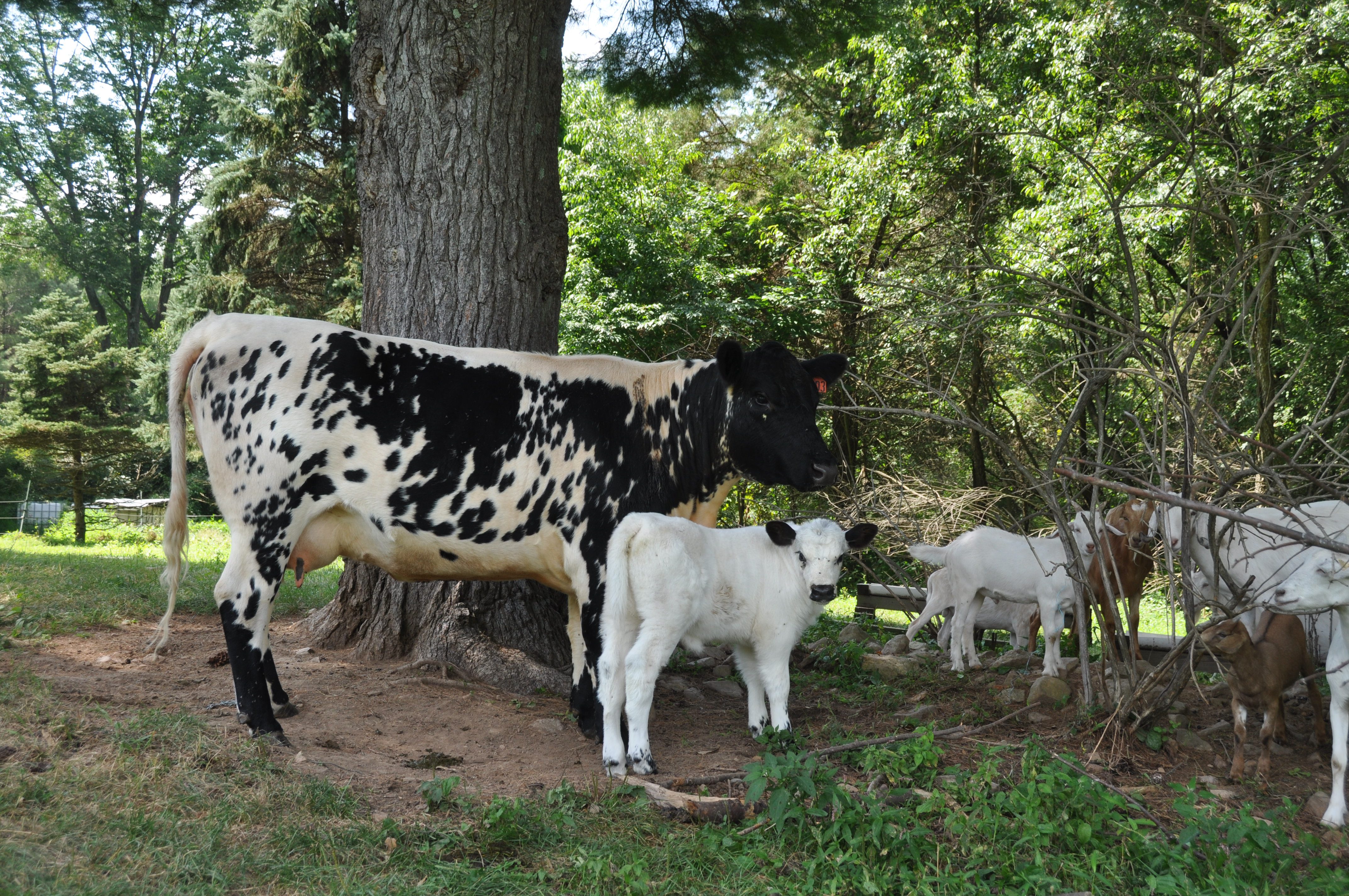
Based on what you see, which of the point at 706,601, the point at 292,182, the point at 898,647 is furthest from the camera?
the point at 292,182

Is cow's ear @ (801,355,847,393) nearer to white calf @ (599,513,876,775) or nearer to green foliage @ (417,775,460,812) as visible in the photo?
white calf @ (599,513,876,775)

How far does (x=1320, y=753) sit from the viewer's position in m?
5.48

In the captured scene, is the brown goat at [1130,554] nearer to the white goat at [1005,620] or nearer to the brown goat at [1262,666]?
the brown goat at [1262,666]

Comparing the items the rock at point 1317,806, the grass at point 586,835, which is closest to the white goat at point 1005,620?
the rock at point 1317,806

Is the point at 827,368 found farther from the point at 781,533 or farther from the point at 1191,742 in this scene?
the point at 1191,742

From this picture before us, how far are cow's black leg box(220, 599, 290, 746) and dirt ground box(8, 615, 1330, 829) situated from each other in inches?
5.6

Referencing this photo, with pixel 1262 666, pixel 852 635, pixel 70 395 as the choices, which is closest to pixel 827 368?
pixel 1262 666

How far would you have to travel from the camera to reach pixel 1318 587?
4566 mm

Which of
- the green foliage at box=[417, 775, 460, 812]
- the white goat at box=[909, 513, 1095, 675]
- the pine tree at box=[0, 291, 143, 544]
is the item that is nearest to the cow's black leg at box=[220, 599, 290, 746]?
the green foliage at box=[417, 775, 460, 812]

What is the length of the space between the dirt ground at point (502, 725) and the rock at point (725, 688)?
55 millimetres

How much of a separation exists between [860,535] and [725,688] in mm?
2095

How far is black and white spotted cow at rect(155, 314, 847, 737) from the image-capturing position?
5461 millimetres

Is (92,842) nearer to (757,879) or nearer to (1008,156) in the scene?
(757,879)

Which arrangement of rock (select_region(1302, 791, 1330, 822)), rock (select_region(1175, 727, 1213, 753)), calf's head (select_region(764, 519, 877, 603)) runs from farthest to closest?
calf's head (select_region(764, 519, 877, 603)) → rock (select_region(1175, 727, 1213, 753)) → rock (select_region(1302, 791, 1330, 822))
